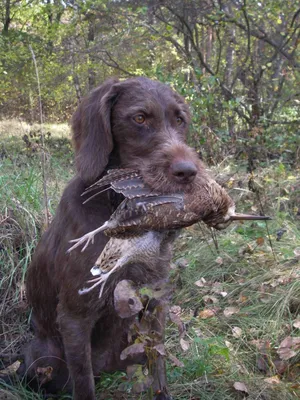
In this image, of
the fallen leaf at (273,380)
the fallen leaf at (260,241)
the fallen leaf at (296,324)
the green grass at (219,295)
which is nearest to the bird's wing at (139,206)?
the green grass at (219,295)

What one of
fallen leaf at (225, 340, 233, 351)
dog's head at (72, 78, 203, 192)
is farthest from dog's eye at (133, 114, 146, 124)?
fallen leaf at (225, 340, 233, 351)

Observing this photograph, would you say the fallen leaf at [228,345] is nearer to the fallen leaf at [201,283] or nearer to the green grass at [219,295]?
the green grass at [219,295]

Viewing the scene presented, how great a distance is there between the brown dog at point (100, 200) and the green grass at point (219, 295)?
0.28m

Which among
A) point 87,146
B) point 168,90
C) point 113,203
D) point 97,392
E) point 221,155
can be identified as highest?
point 168,90

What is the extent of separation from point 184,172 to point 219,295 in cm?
208

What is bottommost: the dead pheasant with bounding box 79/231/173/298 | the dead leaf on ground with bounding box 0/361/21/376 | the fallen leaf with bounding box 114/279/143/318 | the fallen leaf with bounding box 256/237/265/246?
the dead leaf on ground with bounding box 0/361/21/376

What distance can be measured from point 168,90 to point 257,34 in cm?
604

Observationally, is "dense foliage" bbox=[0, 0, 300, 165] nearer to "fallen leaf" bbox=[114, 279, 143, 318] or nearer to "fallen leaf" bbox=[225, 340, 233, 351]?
"fallen leaf" bbox=[225, 340, 233, 351]

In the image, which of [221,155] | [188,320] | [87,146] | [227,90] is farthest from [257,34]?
[87,146]

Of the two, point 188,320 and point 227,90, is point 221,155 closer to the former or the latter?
point 227,90

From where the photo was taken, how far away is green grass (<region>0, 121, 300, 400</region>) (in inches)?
122

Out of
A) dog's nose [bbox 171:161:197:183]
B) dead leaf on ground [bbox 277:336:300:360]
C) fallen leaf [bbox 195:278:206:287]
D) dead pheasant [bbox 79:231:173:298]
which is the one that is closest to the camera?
dead pheasant [bbox 79:231:173:298]

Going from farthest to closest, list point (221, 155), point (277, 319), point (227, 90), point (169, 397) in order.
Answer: point (227, 90) → point (221, 155) → point (277, 319) → point (169, 397)

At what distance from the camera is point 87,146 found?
8.88ft
